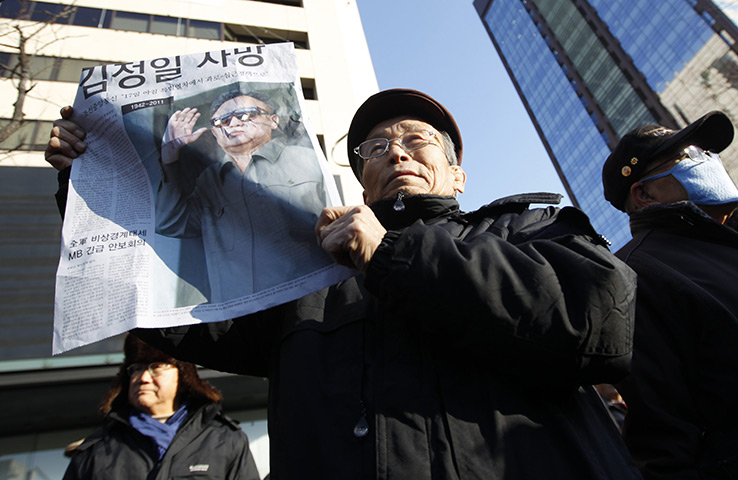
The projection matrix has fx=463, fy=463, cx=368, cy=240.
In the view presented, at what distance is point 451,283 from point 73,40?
13947mm

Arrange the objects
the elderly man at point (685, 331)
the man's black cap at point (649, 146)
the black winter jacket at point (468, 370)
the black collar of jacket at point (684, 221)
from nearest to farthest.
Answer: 1. the black winter jacket at point (468, 370)
2. the elderly man at point (685, 331)
3. the black collar of jacket at point (684, 221)
4. the man's black cap at point (649, 146)

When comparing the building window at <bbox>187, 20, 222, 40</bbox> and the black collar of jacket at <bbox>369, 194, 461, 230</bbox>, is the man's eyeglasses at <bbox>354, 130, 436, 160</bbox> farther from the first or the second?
the building window at <bbox>187, 20, 222, 40</bbox>

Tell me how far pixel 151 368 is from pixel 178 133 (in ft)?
5.87

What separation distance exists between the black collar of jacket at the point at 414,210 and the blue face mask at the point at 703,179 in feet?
3.69

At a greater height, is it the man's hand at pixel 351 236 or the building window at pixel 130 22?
the building window at pixel 130 22

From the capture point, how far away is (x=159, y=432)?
8.09ft

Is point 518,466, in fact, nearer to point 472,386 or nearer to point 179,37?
point 472,386

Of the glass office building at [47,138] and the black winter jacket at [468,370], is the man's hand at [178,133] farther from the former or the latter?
the glass office building at [47,138]

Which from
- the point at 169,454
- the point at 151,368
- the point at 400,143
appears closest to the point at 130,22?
the point at 151,368

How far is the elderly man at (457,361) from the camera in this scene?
2.99ft

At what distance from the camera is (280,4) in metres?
14.8

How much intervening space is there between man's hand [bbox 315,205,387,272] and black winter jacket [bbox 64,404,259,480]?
186cm

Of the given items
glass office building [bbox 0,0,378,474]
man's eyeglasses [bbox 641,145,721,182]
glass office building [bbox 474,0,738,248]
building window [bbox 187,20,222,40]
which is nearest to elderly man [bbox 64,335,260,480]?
glass office building [bbox 0,0,378,474]

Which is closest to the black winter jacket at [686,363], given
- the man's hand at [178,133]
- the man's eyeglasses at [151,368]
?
the man's hand at [178,133]
